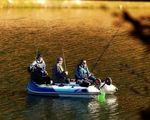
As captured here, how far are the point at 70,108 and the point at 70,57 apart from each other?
568 inches

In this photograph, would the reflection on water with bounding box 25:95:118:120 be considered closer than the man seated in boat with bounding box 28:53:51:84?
Yes

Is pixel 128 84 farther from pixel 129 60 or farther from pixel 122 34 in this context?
pixel 122 34

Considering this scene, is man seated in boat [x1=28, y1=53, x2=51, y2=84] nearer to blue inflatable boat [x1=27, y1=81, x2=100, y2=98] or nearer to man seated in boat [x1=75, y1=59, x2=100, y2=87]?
blue inflatable boat [x1=27, y1=81, x2=100, y2=98]

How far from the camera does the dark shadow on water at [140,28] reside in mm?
56106

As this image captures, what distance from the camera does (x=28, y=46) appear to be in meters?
51.0

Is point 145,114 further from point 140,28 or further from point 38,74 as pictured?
point 140,28

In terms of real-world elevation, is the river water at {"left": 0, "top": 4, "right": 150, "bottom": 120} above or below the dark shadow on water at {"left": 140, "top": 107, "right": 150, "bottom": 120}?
above

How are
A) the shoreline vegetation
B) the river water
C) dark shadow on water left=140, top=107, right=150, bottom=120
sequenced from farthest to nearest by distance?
the shoreline vegetation → the river water → dark shadow on water left=140, top=107, right=150, bottom=120

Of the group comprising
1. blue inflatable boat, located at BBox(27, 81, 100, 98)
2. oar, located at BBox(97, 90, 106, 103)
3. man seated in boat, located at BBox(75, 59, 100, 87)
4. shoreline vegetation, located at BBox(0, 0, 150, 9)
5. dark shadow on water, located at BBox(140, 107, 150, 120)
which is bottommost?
dark shadow on water, located at BBox(140, 107, 150, 120)

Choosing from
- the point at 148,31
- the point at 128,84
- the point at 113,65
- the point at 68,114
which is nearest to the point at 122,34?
the point at 148,31

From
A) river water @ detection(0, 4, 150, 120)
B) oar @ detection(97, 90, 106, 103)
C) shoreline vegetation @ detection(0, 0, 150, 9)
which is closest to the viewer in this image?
river water @ detection(0, 4, 150, 120)

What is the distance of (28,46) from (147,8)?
27.0m

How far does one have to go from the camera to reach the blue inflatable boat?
3369 centimetres

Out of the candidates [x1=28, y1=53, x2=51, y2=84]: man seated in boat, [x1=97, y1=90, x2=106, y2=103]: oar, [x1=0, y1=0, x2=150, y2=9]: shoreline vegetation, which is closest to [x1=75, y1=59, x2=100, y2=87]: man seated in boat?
[x1=97, y1=90, x2=106, y2=103]: oar
